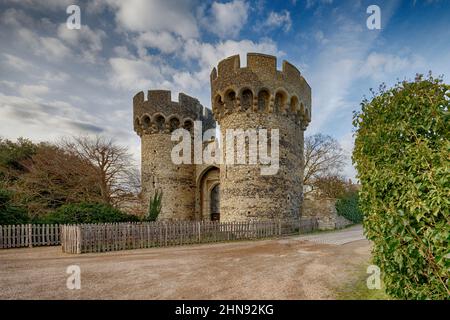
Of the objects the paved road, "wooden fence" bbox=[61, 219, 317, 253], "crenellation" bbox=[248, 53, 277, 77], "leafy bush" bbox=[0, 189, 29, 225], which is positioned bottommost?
the paved road

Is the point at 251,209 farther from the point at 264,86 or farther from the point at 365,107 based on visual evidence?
the point at 365,107

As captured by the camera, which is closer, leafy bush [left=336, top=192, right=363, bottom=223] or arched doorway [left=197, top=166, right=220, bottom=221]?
arched doorway [left=197, top=166, right=220, bottom=221]

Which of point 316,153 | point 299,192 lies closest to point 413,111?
point 299,192

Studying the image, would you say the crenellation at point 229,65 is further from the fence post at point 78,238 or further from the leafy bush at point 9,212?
the leafy bush at point 9,212

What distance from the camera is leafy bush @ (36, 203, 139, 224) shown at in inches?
509

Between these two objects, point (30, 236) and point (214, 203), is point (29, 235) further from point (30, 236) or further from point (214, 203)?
point (214, 203)

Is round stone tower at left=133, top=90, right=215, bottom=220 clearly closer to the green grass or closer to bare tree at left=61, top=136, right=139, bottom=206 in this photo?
bare tree at left=61, top=136, right=139, bottom=206

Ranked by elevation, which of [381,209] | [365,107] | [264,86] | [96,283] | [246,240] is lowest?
[246,240]

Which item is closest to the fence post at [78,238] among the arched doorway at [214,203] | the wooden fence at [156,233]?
the wooden fence at [156,233]

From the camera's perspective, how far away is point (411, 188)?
10.2ft

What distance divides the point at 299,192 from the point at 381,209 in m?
14.7

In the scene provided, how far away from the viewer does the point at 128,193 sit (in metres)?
Result: 18.2

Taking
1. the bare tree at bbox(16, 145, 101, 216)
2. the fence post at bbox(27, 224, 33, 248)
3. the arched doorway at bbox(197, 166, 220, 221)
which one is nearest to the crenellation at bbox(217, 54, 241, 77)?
the arched doorway at bbox(197, 166, 220, 221)

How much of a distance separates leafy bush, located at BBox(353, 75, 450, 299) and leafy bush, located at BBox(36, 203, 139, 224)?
12810 millimetres
